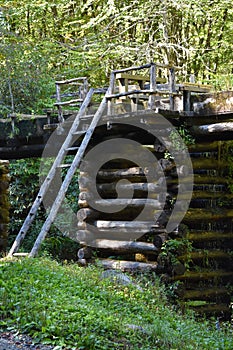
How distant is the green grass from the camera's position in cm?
730

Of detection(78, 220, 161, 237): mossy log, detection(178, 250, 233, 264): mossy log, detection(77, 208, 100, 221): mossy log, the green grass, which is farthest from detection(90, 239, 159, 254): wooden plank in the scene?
the green grass

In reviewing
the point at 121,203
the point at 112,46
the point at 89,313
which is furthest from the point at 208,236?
the point at 112,46

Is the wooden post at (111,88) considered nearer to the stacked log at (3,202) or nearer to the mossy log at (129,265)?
the mossy log at (129,265)

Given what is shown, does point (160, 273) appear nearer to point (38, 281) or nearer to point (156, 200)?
point (156, 200)

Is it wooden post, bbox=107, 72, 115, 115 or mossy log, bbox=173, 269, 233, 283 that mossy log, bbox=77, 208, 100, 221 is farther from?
mossy log, bbox=173, 269, 233, 283

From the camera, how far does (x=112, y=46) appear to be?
800 inches

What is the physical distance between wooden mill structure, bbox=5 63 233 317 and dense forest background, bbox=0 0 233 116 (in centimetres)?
556

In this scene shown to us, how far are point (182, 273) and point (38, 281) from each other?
363 cm

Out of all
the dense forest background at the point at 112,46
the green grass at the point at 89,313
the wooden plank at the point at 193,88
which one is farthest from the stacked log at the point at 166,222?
the dense forest background at the point at 112,46

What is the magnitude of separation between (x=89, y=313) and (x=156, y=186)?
5.00 m

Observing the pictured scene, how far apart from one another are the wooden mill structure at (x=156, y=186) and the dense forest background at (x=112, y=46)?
5556mm

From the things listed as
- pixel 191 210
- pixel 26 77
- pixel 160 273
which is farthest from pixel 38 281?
pixel 26 77

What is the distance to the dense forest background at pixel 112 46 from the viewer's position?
64.3 feet

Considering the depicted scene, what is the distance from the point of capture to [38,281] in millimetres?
9672
